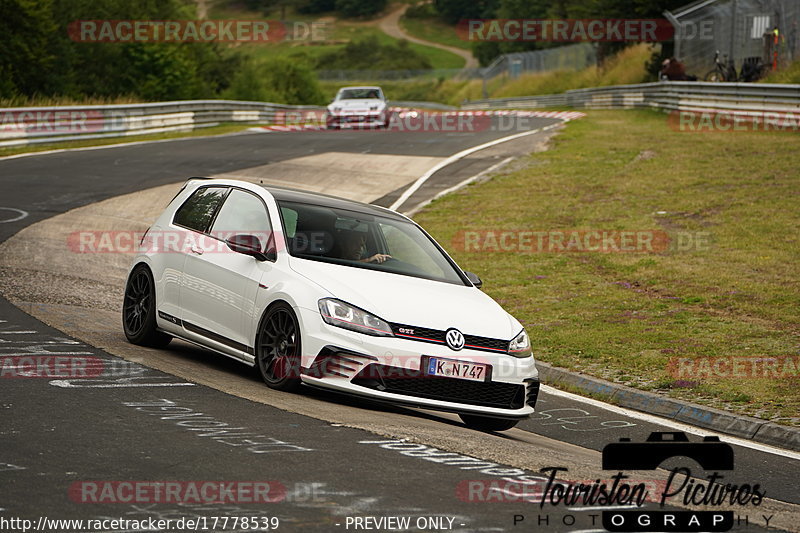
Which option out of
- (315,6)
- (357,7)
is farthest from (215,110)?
(315,6)

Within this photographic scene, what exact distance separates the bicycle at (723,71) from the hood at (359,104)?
11.9m

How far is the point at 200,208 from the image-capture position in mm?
9930

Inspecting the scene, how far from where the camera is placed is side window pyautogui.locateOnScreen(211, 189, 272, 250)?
9023 mm

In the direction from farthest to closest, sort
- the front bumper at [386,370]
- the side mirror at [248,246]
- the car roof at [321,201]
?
the car roof at [321,201], the side mirror at [248,246], the front bumper at [386,370]

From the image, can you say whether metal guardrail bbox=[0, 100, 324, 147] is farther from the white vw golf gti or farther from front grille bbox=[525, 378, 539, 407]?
front grille bbox=[525, 378, 539, 407]

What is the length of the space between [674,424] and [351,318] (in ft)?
10.3

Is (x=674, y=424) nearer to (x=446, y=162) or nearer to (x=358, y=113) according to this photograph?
(x=446, y=162)

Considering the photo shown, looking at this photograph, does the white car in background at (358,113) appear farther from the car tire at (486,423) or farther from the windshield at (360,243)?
the car tire at (486,423)

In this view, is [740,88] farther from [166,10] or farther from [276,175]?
[166,10]

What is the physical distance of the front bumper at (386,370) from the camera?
25.0 ft

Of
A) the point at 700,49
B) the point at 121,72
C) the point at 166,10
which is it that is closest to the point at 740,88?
the point at 700,49

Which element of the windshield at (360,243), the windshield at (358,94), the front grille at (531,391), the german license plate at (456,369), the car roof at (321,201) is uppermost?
the windshield at (358,94)

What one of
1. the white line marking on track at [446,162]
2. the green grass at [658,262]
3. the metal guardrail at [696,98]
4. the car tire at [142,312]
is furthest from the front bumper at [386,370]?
the metal guardrail at [696,98]

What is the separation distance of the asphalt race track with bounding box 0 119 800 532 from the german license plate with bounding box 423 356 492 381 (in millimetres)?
385
